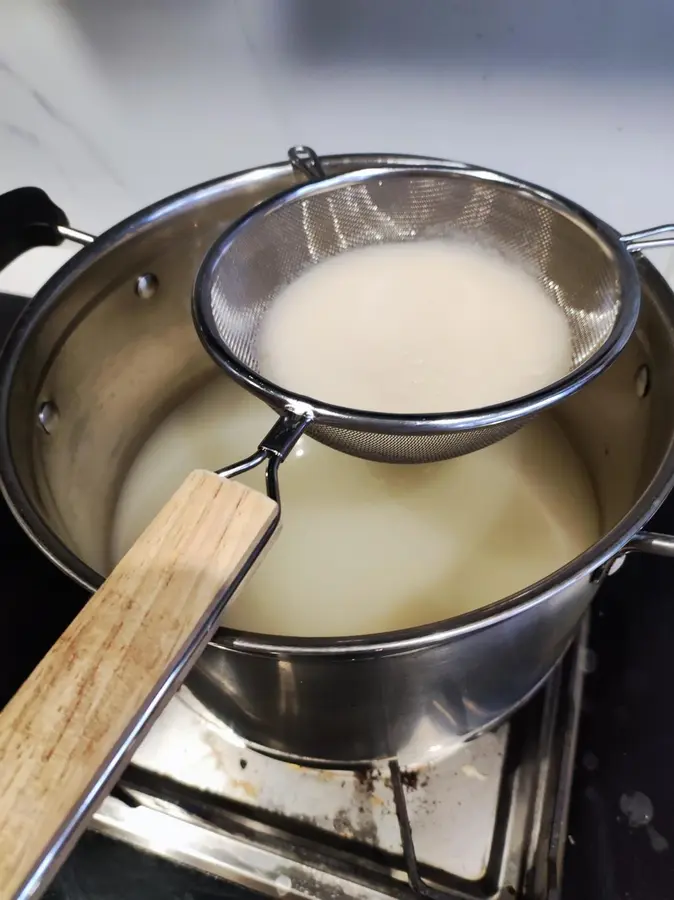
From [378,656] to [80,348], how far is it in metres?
0.43

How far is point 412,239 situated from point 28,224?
1.18 feet

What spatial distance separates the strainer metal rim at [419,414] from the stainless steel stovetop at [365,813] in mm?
271

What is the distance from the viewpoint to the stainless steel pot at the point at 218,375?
45cm

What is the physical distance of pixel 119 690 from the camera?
346mm

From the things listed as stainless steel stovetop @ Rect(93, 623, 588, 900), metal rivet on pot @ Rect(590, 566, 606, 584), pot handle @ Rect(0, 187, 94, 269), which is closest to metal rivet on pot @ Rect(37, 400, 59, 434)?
pot handle @ Rect(0, 187, 94, 269)

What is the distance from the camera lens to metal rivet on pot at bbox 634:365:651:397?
62 centimetres

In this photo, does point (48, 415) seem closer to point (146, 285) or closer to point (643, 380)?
point (146, 285)

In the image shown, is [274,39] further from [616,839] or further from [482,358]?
[616,839]

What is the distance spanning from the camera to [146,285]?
741 millimetres

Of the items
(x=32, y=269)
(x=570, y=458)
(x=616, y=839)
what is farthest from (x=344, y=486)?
(x=32, y=269)

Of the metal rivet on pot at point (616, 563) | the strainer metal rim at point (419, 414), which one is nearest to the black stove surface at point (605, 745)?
the metal rivet on pot at point (616, 563)

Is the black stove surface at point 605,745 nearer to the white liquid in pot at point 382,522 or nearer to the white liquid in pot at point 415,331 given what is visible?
the white liquid in pot at point 382,522

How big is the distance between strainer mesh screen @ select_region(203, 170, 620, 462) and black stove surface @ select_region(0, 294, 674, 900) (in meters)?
0.22

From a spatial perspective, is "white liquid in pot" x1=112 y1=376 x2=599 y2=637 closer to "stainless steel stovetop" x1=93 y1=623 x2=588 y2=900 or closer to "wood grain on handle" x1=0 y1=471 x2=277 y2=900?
"stainless steel stovetop" x1=93 y1=623 x2=588 y2=900
